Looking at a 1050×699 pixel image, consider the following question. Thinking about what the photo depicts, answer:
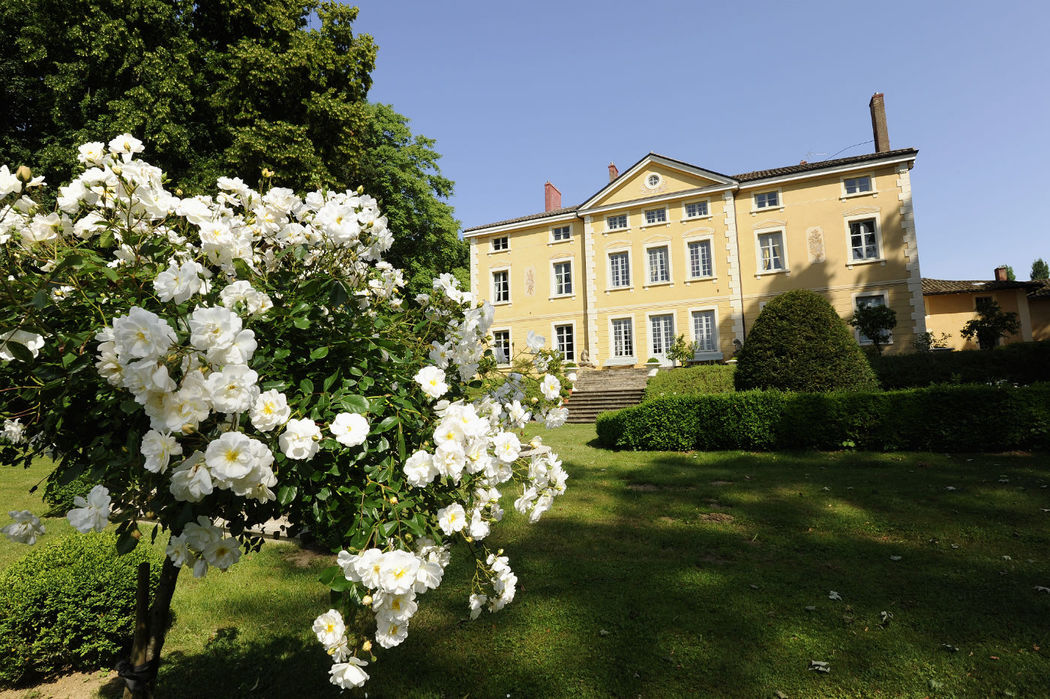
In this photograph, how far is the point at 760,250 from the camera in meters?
22.6

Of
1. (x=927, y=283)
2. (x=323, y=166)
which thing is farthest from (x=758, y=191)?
(x=323, y=166)

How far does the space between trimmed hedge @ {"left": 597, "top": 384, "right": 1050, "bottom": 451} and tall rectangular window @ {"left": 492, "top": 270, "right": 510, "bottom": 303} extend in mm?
17399

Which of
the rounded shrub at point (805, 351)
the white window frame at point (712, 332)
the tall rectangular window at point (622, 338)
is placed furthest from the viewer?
the tall rectangular window at point (622, 338)

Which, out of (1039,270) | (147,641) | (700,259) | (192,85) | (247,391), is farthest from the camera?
(1039,270)

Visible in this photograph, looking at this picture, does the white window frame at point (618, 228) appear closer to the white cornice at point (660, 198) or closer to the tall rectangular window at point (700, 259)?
the white cornice at point (660, 198)

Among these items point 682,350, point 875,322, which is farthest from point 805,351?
point 682,350

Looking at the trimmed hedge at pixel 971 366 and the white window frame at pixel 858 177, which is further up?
the white window frame at pixel 858 177

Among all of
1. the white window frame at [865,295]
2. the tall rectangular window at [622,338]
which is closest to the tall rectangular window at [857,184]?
the white window frame at [865,295]

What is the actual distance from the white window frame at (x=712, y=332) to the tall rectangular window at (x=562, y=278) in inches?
245

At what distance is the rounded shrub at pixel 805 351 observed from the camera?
10.9 metres

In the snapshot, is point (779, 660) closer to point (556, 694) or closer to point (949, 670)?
point (949, 670)

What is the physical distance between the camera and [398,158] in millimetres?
23906

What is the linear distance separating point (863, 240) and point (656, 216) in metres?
8.46

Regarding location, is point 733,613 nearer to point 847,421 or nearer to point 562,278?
point 847,421
